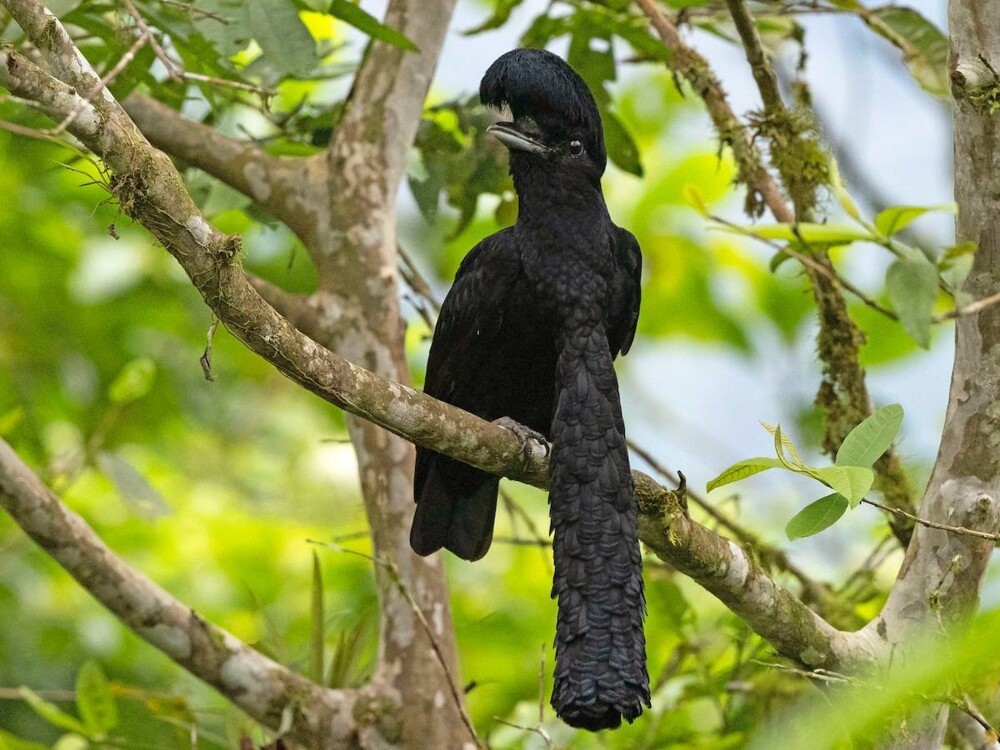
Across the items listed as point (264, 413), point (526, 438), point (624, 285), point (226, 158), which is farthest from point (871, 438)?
point (264, 413)

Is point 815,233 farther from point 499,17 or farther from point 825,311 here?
point 499,17

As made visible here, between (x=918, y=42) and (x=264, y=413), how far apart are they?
3819 mm

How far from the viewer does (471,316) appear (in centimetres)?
268

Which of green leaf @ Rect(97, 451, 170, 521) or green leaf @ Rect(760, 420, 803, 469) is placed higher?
green leaf @ Rect(97, 451, 170, 521)

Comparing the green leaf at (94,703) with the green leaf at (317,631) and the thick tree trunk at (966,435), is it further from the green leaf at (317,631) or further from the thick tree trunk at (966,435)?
the thick tree trunk at (966,435)

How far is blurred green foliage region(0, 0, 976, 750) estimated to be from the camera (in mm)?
2963

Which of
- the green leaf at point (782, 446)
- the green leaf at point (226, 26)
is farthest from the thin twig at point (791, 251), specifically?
the green leaf at point (226, 26)

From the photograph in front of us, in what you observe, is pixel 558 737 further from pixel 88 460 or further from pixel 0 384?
pixel 0 384

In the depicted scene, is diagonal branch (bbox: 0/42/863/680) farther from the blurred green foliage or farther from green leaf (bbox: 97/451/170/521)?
green leaf (bbox: 97/451/170/521)

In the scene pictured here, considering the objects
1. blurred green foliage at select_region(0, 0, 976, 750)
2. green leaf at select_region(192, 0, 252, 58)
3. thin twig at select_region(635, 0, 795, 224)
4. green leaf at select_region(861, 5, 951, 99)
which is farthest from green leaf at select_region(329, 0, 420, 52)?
green leaf at select_region(861, 5, 951, 99)

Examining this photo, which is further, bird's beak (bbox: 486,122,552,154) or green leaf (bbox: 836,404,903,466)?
bird's beak (bbox: 486,122,552,154)

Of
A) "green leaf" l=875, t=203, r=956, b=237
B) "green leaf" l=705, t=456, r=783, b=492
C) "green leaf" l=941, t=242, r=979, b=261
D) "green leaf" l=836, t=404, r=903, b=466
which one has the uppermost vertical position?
"green leaf" l=941, t=242, r=979, b=261

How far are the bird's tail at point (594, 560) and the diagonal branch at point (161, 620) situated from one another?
820 millimetres

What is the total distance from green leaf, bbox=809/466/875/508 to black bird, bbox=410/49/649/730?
497 millimetres
